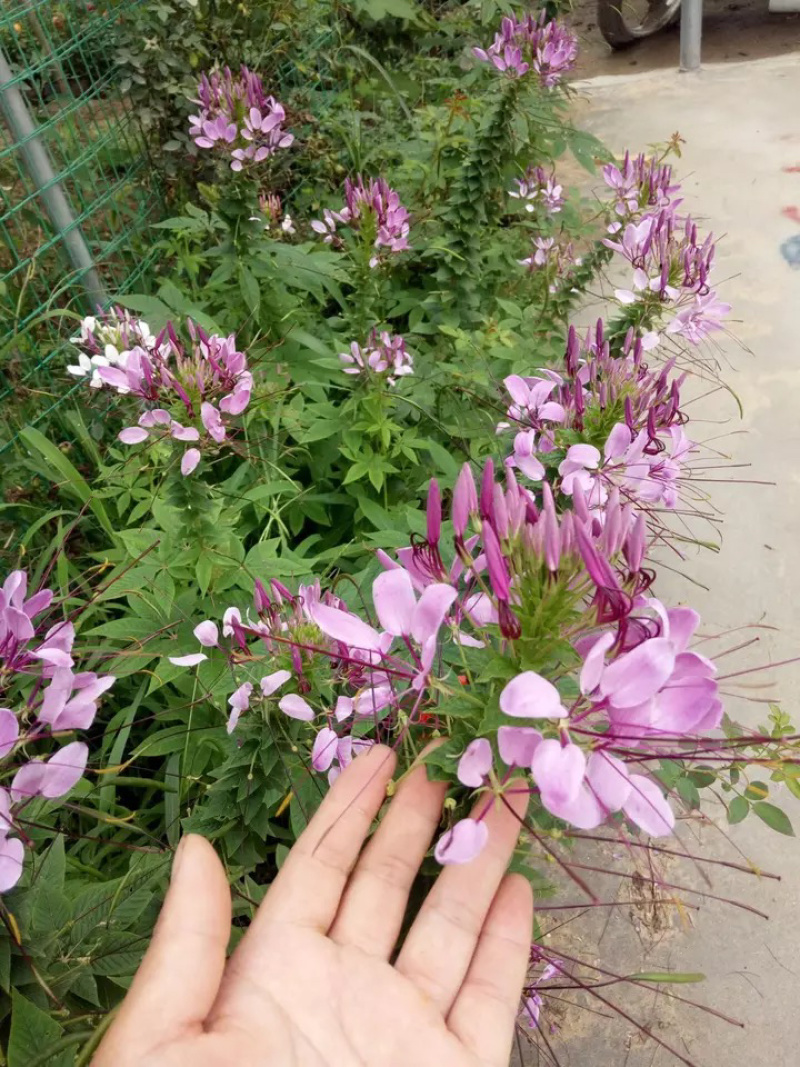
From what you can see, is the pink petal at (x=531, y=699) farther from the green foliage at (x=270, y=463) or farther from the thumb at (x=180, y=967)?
the thumb at (x=180, y=967)

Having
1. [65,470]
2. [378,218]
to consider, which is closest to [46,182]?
[65,470]

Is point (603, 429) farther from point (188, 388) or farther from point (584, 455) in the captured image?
point (188, 388)

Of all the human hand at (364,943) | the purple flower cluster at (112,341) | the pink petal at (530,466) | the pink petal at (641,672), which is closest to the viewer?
the pink petal at (641,672)

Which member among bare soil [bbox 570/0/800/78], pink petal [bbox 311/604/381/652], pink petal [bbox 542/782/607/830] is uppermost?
pink petal [bbox 311/604/381/652]

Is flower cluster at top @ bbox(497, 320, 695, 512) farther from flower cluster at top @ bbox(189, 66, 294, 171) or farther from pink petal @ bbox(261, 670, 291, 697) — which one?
flower cluster at top @ bbox(189, 66, 294, 171)

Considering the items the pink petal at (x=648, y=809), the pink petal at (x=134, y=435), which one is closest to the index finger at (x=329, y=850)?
the pink petal at (x=648, y=809)

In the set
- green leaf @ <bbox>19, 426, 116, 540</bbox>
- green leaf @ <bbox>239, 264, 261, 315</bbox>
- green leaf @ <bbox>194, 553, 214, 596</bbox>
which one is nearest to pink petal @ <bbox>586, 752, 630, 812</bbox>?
green leaf @ <bbox>194, 553, 214, 596</bbox>

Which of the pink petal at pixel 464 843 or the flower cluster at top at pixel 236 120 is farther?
the flower cluster at top at pixel 236 120
